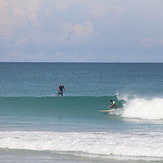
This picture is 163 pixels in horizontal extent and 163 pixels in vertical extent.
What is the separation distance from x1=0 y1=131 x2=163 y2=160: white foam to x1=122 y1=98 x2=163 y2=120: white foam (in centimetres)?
633

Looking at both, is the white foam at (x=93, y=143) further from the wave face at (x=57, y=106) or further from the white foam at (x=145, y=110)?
the wave face at (x=57, y=106)

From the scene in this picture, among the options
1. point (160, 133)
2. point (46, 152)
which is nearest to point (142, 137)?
point (160, 133)

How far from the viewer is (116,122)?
76.2ft

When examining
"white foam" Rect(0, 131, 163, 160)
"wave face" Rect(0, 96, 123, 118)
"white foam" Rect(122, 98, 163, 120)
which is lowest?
"white foam" Rect(0, 131, 163, 160)

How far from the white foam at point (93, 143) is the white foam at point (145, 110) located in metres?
6.33

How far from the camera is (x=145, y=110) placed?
25.5 metres

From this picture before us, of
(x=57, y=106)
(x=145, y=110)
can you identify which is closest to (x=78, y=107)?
(x=57, y=106)

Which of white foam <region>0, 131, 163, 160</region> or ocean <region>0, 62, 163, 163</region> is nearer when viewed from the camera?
ocean <region>0, 62, 163, 163</region>

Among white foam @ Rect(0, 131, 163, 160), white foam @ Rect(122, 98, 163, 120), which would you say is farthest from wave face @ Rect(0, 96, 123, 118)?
white foam @ Rect(0, 131, 163, 160)

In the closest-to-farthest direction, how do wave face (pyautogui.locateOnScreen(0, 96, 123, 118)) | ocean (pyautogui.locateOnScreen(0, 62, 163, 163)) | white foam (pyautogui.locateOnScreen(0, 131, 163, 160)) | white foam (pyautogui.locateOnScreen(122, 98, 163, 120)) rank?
ocean (pyautogui.locateOnScreen(0, 62, 163, 163)) → white foam (pyautogui.locateOnScreen(0, 131, 163, 160)) → white foam (pyautogui.locateOnScreen(122, 98, 163, 120)) → wave face (pyautogui.locateOnScreen(0, 96, 123, 118))

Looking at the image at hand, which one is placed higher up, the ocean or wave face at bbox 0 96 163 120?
wave face at bbox 0 96 163 120

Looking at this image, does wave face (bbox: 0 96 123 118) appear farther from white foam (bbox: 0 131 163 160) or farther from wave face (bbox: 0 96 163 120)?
white foam (bbox: 0 131 163 160)

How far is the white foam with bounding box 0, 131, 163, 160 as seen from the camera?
14.9m

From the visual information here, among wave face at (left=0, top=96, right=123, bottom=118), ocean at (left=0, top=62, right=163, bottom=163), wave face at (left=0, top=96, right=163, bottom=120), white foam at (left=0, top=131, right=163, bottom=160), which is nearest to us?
ocean at (left=0, top=62, right=163, bottom=163)
